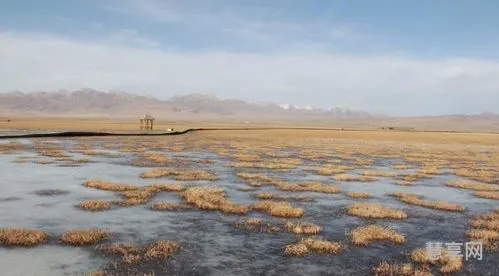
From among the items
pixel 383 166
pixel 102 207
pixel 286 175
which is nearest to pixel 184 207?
pixel 102 207

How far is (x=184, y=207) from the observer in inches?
755

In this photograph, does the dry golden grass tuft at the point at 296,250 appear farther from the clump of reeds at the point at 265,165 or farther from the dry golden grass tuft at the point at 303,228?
the clump of reeds at the point at 265,165

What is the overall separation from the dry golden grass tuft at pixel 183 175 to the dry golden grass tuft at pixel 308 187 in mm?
4598

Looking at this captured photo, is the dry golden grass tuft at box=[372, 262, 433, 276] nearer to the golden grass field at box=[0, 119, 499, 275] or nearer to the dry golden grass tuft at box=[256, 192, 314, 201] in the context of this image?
the golden grass field at box=[0, 119, 499, 275]

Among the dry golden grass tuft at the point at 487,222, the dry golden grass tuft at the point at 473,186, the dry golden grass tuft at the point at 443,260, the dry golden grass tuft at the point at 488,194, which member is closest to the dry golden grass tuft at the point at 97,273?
the dry golden grass tuft at the point at 443,260

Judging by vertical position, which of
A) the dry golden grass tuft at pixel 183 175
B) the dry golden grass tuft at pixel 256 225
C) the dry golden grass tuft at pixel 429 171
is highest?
the dry golden grass tuft at pixel 183 175

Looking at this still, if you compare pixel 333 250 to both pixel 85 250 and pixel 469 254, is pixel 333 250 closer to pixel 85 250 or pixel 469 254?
pixel 469 254

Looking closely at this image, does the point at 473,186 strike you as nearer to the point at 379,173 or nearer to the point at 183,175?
the point at 379,173

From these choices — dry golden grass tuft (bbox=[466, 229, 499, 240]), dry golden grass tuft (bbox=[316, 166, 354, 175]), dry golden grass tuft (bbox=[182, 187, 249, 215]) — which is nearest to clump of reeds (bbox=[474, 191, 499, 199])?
dry golden grass tuft (bbox=[466, 229, 499, 240])

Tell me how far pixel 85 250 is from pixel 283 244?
18.4 ft

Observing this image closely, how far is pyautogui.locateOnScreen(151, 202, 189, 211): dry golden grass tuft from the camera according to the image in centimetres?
1873

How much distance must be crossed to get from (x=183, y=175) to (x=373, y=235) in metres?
15.9

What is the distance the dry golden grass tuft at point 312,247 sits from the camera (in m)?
13.3

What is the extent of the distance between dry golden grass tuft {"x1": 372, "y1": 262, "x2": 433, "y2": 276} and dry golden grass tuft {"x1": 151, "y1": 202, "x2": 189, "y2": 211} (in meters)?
9.13
